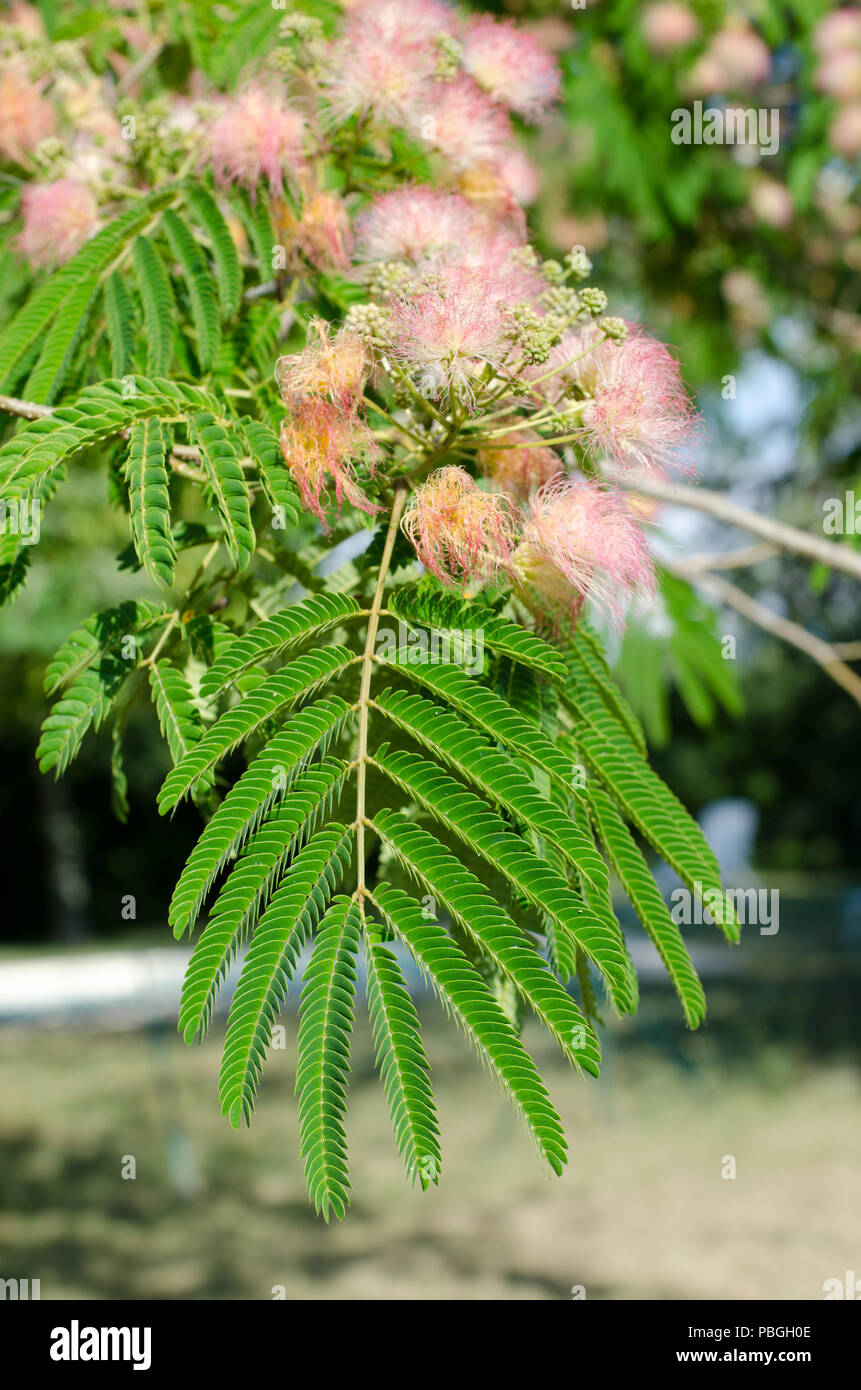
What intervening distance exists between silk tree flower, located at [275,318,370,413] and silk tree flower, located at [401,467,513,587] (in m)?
0.14

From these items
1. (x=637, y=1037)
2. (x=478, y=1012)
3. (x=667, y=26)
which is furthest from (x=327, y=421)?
(x=637, y=1037)

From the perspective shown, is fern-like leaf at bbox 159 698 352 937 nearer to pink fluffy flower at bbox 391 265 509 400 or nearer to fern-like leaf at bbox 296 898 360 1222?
fern-like leaf at bbox 296 898 360 1222

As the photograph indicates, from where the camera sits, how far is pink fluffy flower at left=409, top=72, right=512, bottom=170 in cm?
181

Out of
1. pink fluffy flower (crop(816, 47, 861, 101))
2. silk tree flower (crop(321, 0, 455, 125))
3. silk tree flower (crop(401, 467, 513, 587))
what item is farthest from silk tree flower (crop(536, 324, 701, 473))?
pink fluffy flower (crop(816, 47, 861, 101))

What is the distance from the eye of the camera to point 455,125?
1.82m

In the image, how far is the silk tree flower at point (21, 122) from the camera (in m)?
2.02

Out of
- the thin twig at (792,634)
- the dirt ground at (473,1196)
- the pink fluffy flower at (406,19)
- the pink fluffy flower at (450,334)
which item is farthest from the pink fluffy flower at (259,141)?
the dirt ground at (473,1196)

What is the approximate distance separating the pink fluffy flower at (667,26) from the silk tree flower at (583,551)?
156 inches

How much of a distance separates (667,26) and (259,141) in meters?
3.48

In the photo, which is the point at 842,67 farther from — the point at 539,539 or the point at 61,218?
the point at 539,539

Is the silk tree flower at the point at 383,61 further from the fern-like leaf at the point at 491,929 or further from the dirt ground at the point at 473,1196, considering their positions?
the dirt ground at the point at 473,1196

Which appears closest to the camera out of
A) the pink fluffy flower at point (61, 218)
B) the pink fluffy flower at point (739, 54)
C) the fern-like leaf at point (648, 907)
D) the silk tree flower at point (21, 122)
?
the fern-like leaf at point (648, 907)

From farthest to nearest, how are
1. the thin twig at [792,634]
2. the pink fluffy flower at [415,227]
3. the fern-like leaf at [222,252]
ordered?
the thin twig at [792,634] → the fern-like leaf at [222,252] → the pink fluffy flower at [415,227]
